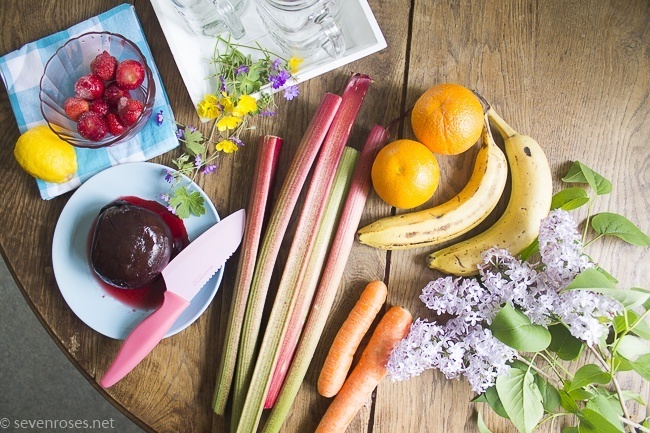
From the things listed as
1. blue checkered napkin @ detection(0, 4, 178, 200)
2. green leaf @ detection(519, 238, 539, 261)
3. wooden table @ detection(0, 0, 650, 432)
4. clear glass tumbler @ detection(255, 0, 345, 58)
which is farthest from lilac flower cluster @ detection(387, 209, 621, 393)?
blue checkered napkin @ detection(0, 4, 178, 200)

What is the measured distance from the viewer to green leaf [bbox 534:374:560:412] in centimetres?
114

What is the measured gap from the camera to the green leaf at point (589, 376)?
106 centimetres

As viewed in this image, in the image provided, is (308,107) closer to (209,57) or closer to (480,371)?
(209,57)

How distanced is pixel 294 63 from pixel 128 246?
0.50 metres

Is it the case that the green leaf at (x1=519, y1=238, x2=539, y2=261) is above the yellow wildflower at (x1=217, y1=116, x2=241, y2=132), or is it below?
below

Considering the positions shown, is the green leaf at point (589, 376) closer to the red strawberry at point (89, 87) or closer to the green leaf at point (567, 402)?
the green leaf at point (567, 402)

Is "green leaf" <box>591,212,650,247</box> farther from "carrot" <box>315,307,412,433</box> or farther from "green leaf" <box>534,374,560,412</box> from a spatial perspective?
"carrot" <box>315,307,412,433</box>

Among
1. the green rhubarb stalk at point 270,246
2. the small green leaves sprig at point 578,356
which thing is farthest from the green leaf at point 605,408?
the green rhubarb stalk at point 270,246

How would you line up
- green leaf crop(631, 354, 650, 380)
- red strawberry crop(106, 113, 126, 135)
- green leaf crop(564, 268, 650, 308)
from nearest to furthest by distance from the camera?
green leaf crop(564, 268, 650, 308), green leaf crop(631, 354, 650, 380), red strawberry crop(106, 113, 126, 135)

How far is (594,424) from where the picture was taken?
1063 millimetres

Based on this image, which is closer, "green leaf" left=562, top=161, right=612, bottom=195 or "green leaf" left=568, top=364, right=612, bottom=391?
"green leaf" left=568, top=364, right=612, bottom=391

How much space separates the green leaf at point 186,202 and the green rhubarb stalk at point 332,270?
0.96 feet

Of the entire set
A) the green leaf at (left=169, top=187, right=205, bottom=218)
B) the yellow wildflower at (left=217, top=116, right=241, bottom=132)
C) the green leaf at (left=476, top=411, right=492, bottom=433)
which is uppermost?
the yellow wildflower at (left=217, top=116, right=241, bottom=132)

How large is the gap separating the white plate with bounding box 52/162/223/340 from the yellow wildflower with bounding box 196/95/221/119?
0.48 feet
